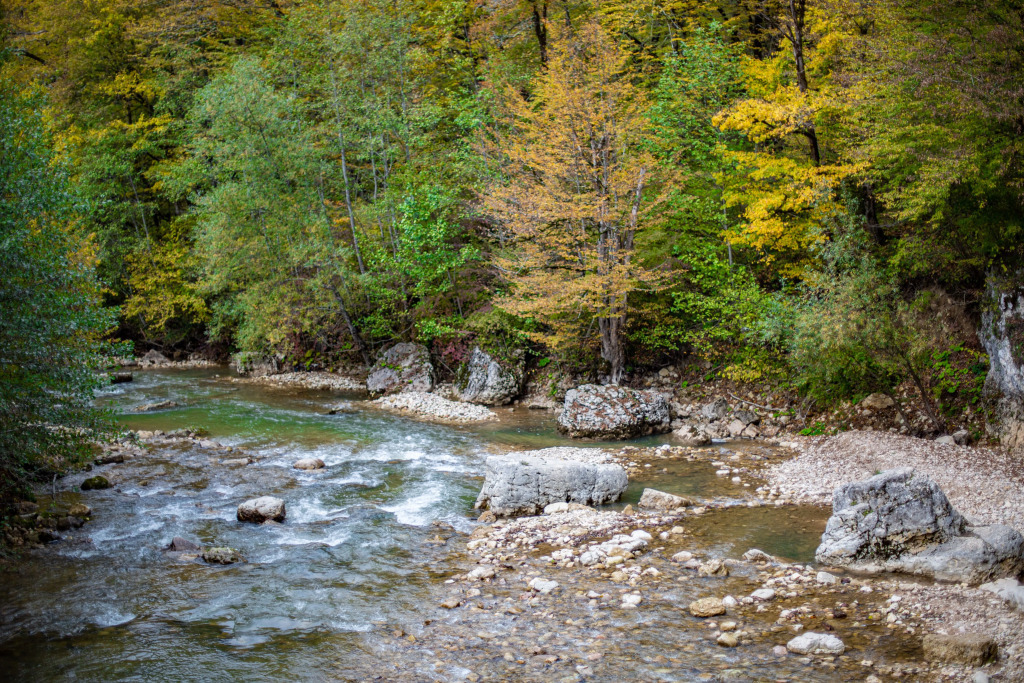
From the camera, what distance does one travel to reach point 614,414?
1520 cm

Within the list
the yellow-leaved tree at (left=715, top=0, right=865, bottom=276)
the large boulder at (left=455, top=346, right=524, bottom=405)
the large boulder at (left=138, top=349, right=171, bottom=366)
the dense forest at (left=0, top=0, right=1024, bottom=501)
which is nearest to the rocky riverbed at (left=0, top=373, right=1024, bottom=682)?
the dense forest at (left=0, top=0, right=1024, bottom=501)

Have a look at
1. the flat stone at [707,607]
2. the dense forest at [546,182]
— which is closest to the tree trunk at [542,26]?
the dense forest at [546,182]

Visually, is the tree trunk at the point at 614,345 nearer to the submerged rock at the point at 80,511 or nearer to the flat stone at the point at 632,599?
the flat stone at the point at 632,599

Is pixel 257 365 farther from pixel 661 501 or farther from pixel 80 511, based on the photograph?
pixel 661 501

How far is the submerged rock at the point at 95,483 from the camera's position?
38.6ft

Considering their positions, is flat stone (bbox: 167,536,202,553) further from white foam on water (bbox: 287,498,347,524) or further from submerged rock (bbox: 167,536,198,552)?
white foam on water (bbox: 287,498,347,524)

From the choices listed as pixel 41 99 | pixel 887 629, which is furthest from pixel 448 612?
pixel 41 99

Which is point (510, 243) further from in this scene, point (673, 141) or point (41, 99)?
point (41, 99)

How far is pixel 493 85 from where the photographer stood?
21.4 metres

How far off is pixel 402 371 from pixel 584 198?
32.0 ft

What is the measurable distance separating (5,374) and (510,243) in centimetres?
1482

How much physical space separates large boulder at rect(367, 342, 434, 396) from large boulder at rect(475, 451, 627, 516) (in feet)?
37.9

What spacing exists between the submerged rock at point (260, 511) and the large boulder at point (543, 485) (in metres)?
3.31

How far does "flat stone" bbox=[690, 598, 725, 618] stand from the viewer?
6711mm
